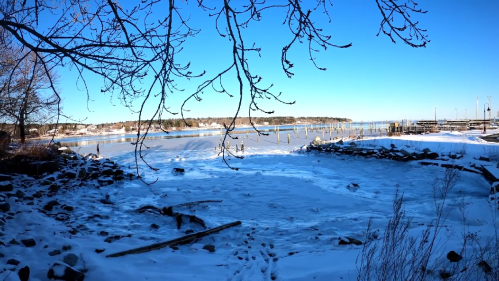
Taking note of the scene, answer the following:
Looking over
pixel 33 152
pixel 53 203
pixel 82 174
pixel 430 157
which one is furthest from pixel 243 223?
pixel 430 157

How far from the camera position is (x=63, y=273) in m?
2.89

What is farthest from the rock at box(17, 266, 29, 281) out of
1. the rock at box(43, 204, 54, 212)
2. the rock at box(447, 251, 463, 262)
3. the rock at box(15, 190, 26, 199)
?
the rock at box(447, 251, 463, 262)

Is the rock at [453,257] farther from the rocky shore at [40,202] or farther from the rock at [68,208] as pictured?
the rock at [68,208]

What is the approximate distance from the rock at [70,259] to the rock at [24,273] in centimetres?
40

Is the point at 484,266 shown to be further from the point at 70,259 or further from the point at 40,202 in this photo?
the point at 40,202

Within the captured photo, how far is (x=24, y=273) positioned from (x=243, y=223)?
3.53 metres

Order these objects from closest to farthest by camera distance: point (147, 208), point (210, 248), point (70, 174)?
point (210, 248) < point (147, 208) < point (70, 174)

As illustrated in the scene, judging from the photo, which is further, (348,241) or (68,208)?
(68,208)

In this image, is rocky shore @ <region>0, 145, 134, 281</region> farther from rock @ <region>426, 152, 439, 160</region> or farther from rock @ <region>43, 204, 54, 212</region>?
rock @ <region>426, 152, 439, 160</region>

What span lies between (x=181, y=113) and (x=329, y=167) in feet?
39.5

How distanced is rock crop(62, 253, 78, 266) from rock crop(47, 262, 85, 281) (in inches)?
12.9

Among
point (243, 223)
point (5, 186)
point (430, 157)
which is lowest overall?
point (243, 223)

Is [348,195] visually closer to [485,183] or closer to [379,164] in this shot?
[485,183]

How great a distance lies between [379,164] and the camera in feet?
41.8
